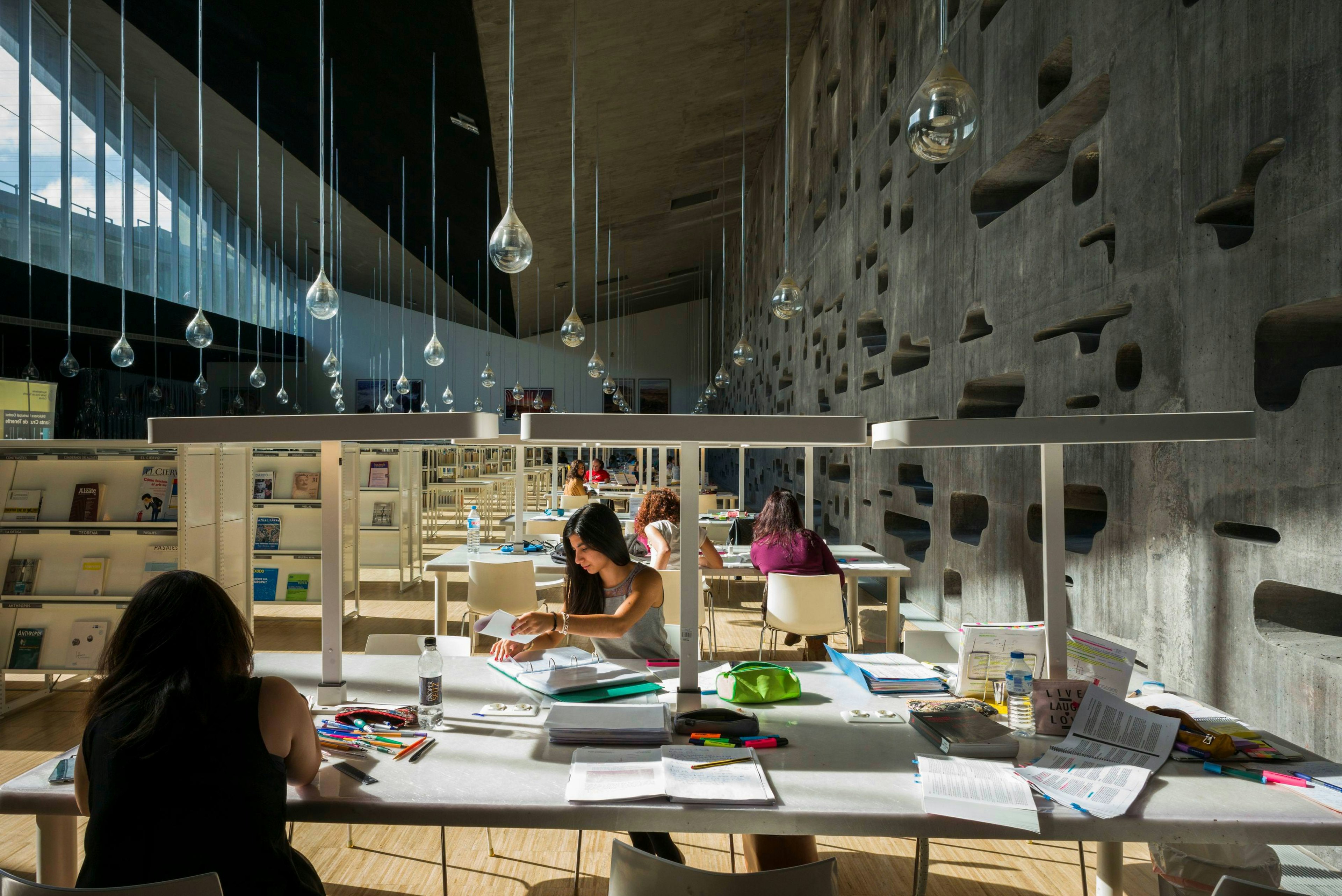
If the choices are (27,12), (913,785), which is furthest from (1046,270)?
(27,12)

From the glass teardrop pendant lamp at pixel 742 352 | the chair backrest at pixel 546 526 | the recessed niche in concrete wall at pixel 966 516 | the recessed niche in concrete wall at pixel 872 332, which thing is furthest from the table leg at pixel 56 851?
the glass teardrop pendant lamp at pixel 742 352

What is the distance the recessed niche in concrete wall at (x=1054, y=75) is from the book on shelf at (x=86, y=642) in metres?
5.06

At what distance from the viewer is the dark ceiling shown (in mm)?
5773

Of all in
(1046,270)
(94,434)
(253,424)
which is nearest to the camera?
(253,424)

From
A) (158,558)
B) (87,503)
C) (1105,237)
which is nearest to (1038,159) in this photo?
(1105,237)

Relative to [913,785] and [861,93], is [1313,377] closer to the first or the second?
[913,785]

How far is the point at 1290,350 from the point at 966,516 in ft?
8.75

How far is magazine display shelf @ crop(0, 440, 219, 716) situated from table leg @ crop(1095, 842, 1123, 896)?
4111 millimetres

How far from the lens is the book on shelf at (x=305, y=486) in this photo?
6164 millimetres

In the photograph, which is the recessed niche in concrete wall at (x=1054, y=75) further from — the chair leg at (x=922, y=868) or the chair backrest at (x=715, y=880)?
the chair backrest at (x=715, y=880)

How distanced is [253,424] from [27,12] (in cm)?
1129

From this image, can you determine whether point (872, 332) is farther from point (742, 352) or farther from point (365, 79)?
point (365, 79)

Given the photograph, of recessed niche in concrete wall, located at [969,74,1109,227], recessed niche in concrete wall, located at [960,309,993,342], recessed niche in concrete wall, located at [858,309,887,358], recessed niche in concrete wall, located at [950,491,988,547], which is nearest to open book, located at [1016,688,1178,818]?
recessed niche in concrete wall, located at [969,74,1109,227]

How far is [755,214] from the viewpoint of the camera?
1362cm
